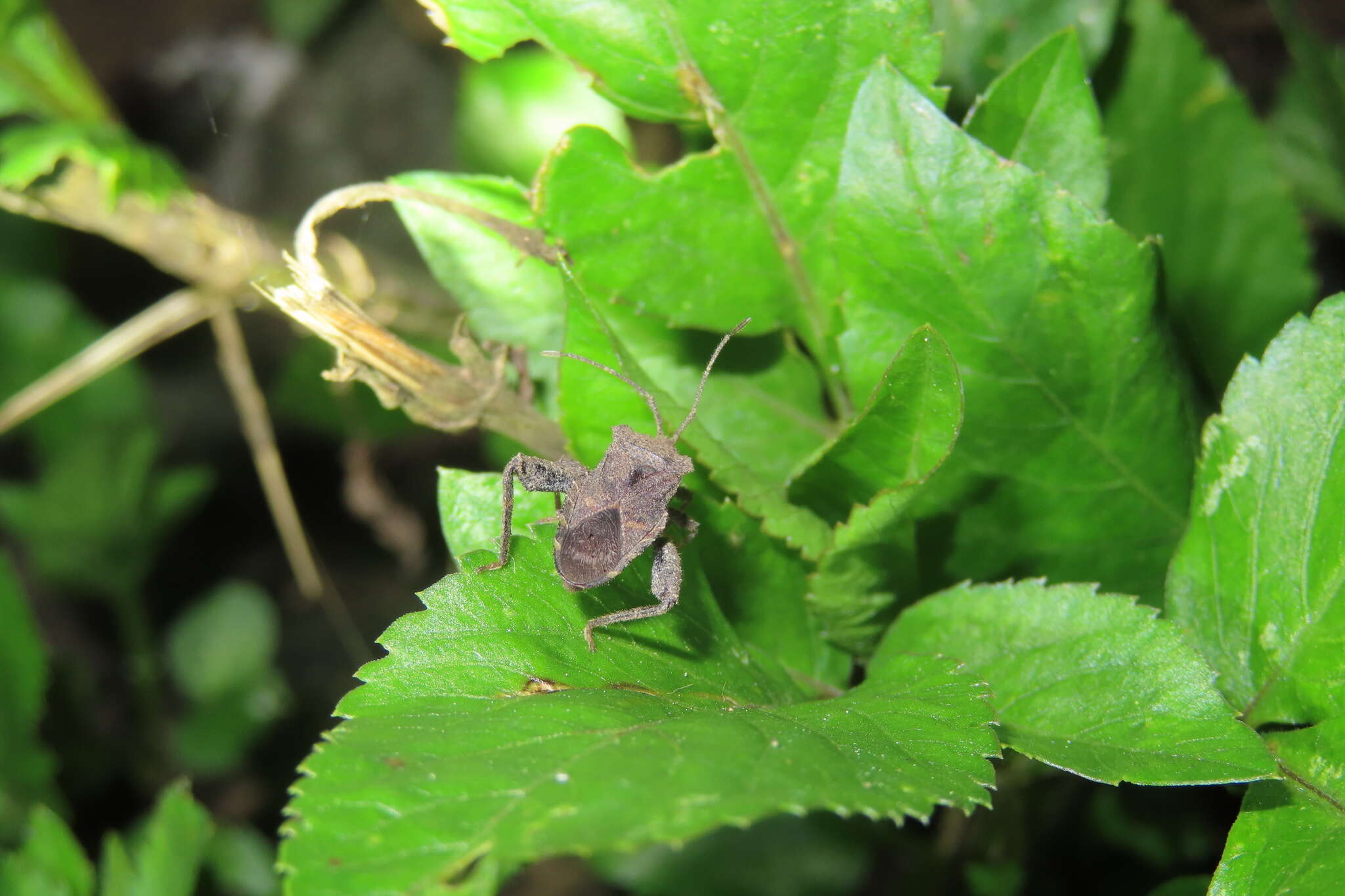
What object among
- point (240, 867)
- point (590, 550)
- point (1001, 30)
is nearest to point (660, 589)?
point (590, 550)

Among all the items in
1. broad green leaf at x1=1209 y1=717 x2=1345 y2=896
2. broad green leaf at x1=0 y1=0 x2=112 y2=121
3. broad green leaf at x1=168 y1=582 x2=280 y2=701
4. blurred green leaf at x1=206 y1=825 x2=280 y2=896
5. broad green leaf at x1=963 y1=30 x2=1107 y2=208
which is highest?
broad green leaf at x1=963 y1=30 x2=1107 y2=208

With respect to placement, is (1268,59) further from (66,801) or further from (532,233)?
(66,801)

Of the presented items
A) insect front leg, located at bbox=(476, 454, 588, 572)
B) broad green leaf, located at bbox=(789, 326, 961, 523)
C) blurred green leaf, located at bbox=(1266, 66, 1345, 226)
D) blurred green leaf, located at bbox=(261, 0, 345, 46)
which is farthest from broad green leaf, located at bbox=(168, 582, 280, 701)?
blurred green leaf, located at bbox=(1266, 66, 1345, 226)

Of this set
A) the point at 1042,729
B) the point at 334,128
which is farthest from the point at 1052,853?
the point at 334,128

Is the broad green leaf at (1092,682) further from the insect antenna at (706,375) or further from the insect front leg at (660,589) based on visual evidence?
the insect antenna at (706,375)

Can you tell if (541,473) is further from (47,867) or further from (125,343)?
(47,867)

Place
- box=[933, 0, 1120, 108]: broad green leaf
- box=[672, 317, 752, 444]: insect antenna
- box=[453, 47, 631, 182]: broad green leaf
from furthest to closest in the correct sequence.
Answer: box=[453, 47, 631, 182]: broad green leaf, box=[933, 0, 1120, 108]: broad green leaf, box=[672, 317, 752, 444]: insect antenna

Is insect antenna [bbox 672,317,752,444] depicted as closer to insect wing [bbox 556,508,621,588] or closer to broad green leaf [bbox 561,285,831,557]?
broad green leaf [bbox 561,285,831,557]
